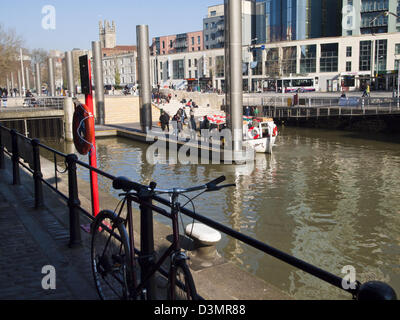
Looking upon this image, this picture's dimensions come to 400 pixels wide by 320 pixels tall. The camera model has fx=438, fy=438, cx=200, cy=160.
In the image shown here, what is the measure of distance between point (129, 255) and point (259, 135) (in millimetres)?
21756

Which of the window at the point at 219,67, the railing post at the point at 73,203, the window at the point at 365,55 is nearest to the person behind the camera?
the railing post at the point at 73,203

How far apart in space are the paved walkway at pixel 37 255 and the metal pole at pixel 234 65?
589 inches

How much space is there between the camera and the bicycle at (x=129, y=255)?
2924 millimetres

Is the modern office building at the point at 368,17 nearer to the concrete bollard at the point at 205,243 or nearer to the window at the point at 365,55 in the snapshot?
the window at the point at 365,55

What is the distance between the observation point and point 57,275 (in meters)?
4.73

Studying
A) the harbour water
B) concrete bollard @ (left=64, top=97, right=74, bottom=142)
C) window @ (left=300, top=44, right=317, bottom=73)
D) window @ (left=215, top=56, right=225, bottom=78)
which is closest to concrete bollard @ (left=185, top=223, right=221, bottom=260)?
the harbour water

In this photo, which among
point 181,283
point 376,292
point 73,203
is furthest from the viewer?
point 73,203

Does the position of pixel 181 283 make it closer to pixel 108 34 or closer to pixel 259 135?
pixel 259 135

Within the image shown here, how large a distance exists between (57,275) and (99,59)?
37.0 meters

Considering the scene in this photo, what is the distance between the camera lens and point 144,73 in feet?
103

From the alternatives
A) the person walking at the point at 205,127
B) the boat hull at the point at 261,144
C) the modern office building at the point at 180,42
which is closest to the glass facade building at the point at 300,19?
the modern office building at the point at 180,42

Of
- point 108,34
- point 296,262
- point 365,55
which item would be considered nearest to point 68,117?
point 296,262

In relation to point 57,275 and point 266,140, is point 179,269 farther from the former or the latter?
point 266,140

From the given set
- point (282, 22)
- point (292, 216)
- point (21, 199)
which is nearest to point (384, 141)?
point (292, 216)
